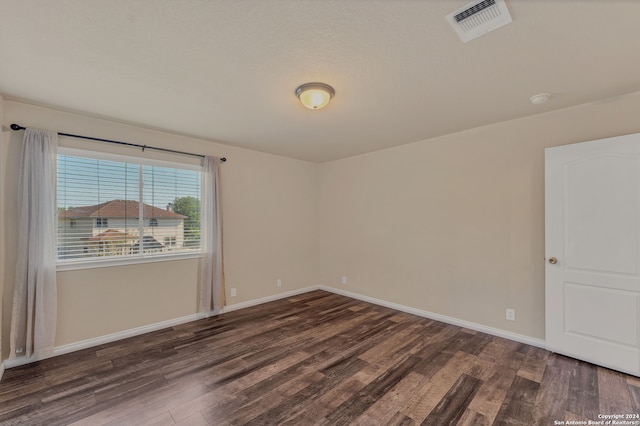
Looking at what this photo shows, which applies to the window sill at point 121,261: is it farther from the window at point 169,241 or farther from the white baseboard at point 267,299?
the white baseboard at point 267,299

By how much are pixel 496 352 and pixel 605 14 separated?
289 centimetres

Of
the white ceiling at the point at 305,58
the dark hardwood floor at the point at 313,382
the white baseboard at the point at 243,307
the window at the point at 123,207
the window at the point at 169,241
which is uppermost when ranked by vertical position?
the white ceiling at the point at 305,58

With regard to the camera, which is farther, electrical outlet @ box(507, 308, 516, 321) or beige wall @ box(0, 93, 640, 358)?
electrical outlet @ box(507, 308, 516, 321)

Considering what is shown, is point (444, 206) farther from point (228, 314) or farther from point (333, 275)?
point (228, 314)

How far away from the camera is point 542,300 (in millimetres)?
2893

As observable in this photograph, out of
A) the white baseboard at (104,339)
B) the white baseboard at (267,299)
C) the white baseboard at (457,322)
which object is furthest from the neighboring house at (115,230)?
the white baseboard at (457,322)

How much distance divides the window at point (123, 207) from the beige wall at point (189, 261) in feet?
0.64

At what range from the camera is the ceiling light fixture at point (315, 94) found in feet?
7.33

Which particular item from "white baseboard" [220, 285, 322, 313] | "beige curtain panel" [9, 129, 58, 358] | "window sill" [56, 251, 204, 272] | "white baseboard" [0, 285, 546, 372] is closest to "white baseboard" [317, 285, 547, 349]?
"white baseboard" [0, 285, 546, 372]

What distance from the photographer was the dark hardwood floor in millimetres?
1927

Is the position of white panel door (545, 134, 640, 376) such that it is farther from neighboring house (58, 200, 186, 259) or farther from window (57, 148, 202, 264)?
neighboring house (58, 200, 186, 259)

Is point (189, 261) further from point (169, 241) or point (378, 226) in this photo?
point (378, 226)

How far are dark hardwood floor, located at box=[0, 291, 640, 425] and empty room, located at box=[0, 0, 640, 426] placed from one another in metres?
0.02

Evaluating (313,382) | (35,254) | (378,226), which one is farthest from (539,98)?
(35,254)
